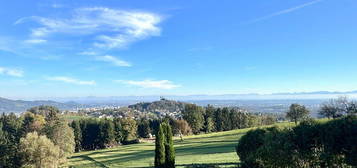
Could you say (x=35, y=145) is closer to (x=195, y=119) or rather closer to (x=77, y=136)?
(x=77, y=136)

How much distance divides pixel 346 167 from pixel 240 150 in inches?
332

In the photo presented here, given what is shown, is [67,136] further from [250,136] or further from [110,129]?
[250,136]

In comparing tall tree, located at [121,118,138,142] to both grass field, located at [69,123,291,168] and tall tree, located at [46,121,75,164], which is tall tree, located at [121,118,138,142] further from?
grass field, located at [69,123,291,168]

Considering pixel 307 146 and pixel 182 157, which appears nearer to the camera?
pixel 307 146

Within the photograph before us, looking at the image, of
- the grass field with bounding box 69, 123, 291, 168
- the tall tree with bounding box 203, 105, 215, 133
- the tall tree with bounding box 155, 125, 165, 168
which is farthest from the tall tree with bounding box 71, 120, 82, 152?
the tall tree with bounding box 155, 125, 165, 168

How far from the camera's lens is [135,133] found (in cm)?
8944

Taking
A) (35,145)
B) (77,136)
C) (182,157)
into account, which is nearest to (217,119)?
(77,136)

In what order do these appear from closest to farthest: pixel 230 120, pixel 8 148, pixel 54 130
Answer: pixel 8 148
pixel 54 130
pixel 230 120

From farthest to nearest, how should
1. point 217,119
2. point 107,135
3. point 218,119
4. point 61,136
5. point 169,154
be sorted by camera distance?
point 217,119 → point 218,119 → point 107,135 → point 61,136 → point 169,154

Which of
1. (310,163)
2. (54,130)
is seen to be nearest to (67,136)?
(54,130)

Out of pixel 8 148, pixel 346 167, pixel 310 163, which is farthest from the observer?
pixel 8 148

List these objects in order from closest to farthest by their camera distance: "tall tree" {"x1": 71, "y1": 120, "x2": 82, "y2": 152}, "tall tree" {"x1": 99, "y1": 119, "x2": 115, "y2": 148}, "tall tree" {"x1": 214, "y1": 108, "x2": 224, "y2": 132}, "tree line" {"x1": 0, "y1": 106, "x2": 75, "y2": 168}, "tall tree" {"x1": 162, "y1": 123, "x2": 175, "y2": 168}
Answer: "tall tree" {"x1": 162, "y1": 123, "x2": 175, "y2": 168} → "tree line" {"x1": 0, "y1": 106, "x2": 75, "y2": 168} → "tall tree" {"x1": 71, "y1": 120, "x2": 82, "y2": 152} → "tall tree" {"x1": 99, "y1": 119, "x2": 115, "y2": 148} → "tall tree" {"x1": 214, "y1": 108, "x2": 224, "y2": 132}

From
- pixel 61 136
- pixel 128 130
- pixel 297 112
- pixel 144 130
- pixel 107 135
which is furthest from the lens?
pixel 144 130

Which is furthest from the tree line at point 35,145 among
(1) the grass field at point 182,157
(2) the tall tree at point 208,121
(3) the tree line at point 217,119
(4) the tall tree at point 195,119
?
(2) the tall tree at point 208,121
